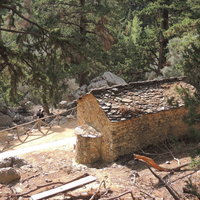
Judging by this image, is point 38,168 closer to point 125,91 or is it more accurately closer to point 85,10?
point 125,91

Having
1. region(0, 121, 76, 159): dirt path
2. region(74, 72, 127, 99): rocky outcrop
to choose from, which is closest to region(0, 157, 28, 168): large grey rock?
region(0, 121, 76, 159): dirt path

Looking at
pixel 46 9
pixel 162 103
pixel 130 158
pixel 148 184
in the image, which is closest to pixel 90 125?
pixel 130 158

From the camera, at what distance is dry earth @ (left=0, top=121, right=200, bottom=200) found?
9323 mm

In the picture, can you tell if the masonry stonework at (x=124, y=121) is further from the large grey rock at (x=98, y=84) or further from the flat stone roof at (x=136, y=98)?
the large grey rock at (x=98, y=84)

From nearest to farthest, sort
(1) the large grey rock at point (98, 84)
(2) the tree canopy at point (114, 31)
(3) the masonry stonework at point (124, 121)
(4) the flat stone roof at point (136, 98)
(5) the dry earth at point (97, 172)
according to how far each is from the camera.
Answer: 1. (5) the dry earth at point (97, 172)
2. (3) the masonry stonework at point (124, 121)
3. (4) the flat stone roof at point (136, 98)
4. (2) the tree canopy at point (114, 31)
5. (1) the large grey rock at point (98, 84)

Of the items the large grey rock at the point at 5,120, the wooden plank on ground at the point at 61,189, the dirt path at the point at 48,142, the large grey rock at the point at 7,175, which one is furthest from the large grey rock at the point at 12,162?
the large grey rock at the point at 5,120

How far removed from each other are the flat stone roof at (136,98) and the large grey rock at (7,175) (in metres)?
4.09

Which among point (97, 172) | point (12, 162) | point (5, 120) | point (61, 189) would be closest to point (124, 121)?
point (97, 172)

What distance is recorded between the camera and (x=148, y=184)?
984 centimetres

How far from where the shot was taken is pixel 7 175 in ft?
37.7

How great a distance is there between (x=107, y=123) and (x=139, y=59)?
1111 cm

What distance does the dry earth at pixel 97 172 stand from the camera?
9323 mm

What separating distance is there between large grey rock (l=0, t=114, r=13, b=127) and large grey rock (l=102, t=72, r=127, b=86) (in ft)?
26.9

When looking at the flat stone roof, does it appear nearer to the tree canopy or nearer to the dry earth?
the dry earth
